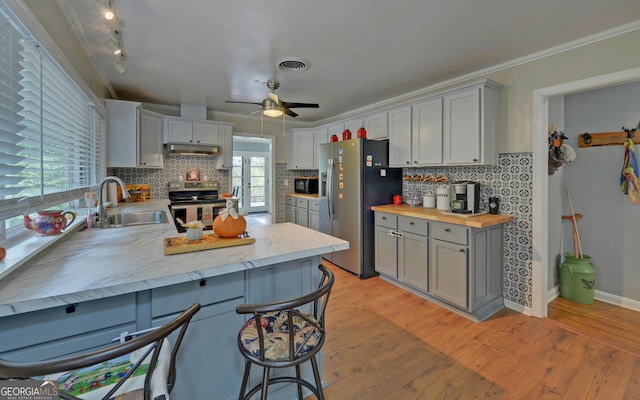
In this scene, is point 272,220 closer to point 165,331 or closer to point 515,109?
point 515,109

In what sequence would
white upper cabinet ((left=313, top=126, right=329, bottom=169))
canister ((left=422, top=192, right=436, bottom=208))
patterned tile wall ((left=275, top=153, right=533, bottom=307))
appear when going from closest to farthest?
patterned tile wall ((left=275, top=153, right=533, bottom=307)), canister ((left=422, top=192, right=436, bottom=208)), white upper cabinet ((left=313, top=126, right=329, bottom=169))

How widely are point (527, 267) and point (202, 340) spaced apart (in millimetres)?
2964

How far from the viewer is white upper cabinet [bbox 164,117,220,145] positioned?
4348mm

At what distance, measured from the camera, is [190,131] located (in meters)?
4.50

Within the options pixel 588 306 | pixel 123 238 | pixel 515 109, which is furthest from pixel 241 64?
pixel 588 306

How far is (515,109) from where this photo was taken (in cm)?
282

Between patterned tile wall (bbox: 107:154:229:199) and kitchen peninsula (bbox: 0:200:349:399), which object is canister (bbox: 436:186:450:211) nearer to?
kitchen peninsula (bbox: 0:200:349:399)

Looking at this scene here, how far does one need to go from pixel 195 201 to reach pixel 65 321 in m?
3.69

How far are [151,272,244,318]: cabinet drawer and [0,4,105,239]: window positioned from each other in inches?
28.8

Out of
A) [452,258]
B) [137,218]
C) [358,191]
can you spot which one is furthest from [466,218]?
[137,218]

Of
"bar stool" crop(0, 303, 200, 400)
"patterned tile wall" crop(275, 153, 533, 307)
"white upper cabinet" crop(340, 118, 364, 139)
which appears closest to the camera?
"bar stool" crop(0, 303, 200, 400)

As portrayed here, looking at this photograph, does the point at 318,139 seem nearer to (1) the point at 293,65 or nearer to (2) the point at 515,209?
(1) the point at 293,65

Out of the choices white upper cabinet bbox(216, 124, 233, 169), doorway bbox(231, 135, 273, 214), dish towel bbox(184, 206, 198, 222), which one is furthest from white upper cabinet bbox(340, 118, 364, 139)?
doorway bbox(231, 135, 273, 214)

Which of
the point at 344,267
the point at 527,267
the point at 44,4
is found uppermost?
the point at 44,4
